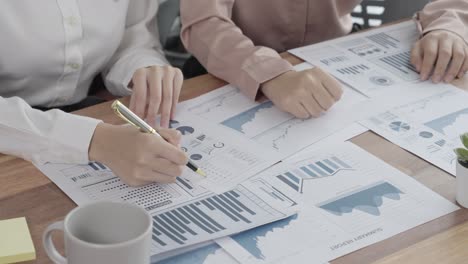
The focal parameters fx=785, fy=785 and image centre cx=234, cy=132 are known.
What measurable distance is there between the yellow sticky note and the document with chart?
63 cm

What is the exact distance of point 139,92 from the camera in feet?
4.08

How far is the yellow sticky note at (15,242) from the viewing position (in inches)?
34.0

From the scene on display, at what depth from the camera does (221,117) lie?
1212 millimetres

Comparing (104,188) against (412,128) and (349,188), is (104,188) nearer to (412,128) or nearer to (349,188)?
(349,188)

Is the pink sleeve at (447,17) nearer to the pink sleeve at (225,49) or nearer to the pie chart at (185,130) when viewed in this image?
the pink sleeve at (225,49)

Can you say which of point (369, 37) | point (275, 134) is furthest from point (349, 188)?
point (369, 37)

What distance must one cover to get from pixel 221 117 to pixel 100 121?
0.65 ft

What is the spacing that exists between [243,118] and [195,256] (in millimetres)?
361

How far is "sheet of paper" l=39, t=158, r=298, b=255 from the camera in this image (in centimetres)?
94

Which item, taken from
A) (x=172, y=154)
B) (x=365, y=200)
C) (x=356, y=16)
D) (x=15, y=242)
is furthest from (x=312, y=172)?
(x=356, y=16)

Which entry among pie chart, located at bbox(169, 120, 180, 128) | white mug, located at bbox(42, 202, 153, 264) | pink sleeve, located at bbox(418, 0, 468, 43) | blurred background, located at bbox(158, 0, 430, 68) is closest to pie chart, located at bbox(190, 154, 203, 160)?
pie chart, located at bbox(169, 120, 180, 128)

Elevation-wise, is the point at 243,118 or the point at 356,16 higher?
the point at 243,118

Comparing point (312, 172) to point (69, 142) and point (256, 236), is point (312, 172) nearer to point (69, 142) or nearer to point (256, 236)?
point (256, 236)

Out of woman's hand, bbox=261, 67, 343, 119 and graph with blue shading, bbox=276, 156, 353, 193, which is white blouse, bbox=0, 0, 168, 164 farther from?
graph with blue shading, bbox=276, 156, 353, 193
